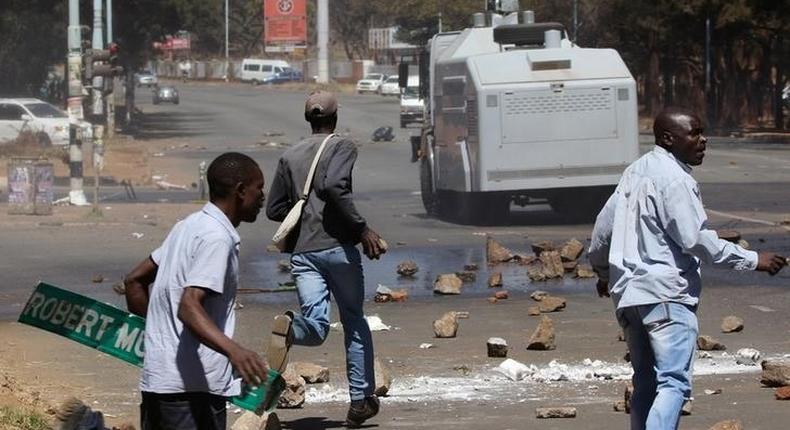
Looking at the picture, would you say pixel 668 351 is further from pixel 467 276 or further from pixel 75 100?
pixel 75 100

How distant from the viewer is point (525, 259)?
17469mm

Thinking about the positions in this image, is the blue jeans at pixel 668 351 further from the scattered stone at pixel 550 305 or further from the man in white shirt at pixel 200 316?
the scattered stone at pixel 550 305

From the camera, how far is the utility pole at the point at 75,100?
26.7 metres

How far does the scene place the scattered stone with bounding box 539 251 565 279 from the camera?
52.1 ft

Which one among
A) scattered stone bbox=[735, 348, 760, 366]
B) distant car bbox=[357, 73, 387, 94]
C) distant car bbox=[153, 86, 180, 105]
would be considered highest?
distant car bbox=[357, 73, 387, 94]

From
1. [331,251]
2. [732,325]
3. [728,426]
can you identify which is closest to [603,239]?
[728,426]

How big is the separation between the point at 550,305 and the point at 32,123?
37332mm

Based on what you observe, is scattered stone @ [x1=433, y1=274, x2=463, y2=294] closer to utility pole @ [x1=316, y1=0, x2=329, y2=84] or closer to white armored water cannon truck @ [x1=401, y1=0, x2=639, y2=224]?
white armored water cannon truck @ [x1=401, y1=0, x2=639, y2=224]

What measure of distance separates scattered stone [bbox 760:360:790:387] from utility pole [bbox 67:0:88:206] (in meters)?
18.6

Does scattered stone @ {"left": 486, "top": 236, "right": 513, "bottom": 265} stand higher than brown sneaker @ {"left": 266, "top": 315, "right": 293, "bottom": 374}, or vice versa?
brown sneaker @ {"left": 266, "top": 315, "right": 293, "bottom": 374}

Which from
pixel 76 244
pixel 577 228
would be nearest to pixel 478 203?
pixel 577 228

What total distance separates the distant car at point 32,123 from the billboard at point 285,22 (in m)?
78.5

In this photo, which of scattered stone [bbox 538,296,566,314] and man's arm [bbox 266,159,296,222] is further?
scattered stone [bbox 538,296,566,314]

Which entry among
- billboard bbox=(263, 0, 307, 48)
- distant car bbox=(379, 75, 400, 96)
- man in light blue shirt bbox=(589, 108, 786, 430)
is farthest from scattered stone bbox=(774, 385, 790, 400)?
billboard bbox=(263, 0, 307, 48)
